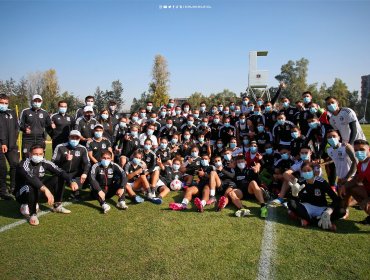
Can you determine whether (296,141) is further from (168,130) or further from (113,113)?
(113,113)

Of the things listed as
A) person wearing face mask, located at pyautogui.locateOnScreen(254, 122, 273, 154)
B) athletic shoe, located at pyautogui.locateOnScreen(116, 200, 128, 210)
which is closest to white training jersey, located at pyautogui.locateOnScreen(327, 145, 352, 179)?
person wearing face mask, located at pyautogui.locateOnScreen(254, 122, 273, 154)

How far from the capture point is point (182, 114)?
465 inches

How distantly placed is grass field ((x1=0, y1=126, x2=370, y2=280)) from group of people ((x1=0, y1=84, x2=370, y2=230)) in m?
0.41

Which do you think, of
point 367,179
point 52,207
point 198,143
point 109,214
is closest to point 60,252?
point 109,214

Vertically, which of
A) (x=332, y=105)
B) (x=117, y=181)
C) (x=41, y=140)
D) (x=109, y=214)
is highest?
(x=332, y=105)

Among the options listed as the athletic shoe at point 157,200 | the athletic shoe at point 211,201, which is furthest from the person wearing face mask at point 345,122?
the athletic shoe at point 157,200

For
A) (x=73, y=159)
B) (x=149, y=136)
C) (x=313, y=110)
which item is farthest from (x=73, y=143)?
(x=313, y=110)

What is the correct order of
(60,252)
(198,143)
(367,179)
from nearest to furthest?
(60,252), (367,179), (198,143)

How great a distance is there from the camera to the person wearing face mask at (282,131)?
8.59m

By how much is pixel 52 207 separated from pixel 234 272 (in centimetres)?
463

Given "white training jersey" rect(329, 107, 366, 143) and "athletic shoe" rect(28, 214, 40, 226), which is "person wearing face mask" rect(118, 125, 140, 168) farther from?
"white training jersey" rect(329, 107, 366, 143)

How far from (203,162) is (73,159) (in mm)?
3472

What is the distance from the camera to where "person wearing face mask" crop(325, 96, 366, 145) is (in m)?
6.87

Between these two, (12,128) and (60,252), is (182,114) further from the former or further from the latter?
(60,252)
